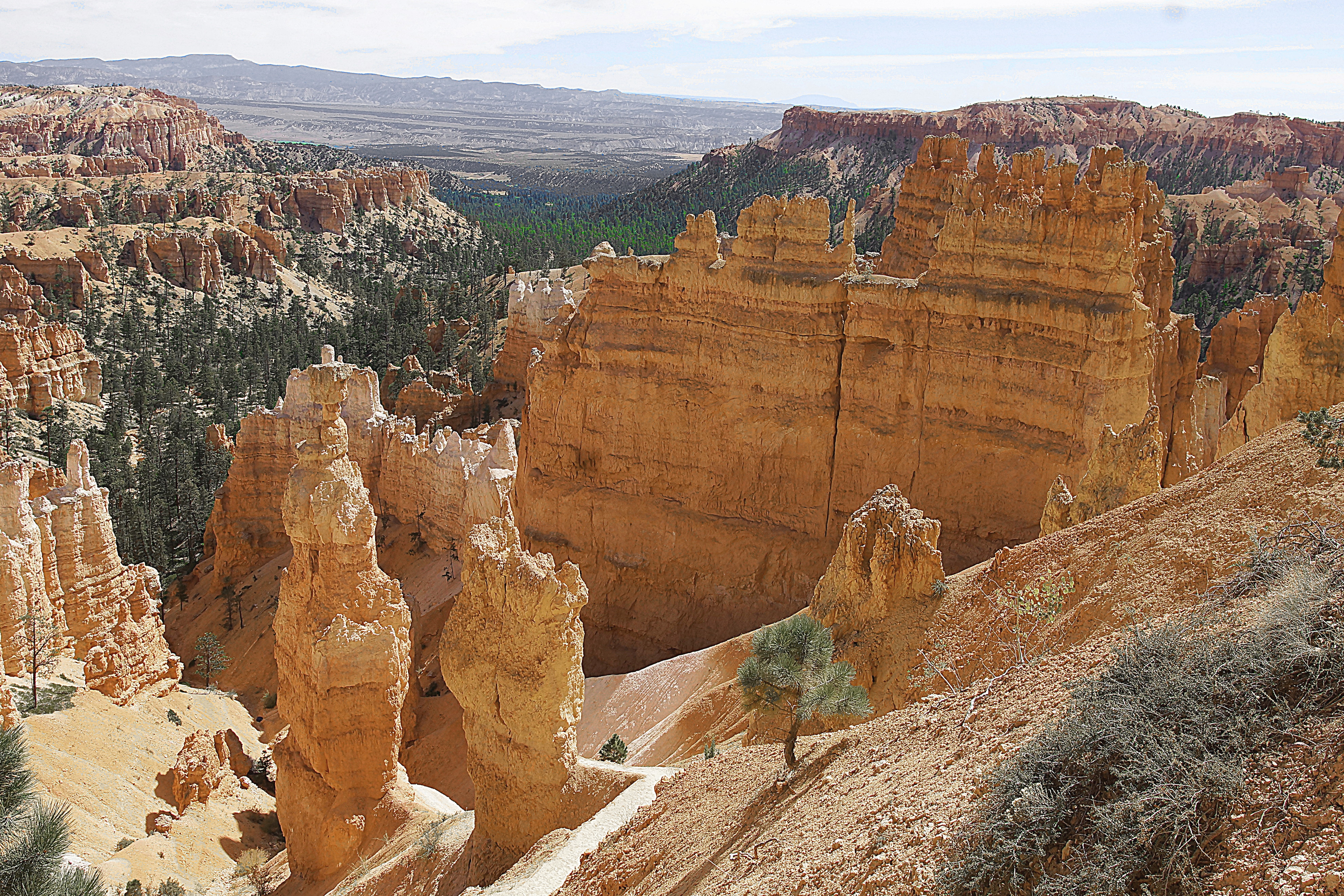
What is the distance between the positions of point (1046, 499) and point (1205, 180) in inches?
3896

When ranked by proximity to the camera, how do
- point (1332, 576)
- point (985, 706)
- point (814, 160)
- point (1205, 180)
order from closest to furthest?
point (1332, 576)
point (985, 706)
point (1205, 180)
point (814, 160)

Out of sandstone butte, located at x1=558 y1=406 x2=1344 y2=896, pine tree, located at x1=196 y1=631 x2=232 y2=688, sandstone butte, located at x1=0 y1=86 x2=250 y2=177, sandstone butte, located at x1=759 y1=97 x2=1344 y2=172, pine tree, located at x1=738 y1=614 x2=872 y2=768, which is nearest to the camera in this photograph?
sandstone butte, located at x1=558 y1=406 x2=1344 y2=896

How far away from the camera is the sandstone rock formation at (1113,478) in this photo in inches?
574

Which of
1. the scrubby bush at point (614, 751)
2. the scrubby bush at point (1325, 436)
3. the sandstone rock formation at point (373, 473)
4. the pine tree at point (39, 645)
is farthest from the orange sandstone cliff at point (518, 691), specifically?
the sandstone rock formation at point (373, 473)

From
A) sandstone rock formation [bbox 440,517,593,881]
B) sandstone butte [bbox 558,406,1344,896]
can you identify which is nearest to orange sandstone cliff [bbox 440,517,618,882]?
sandstone rock formation [bbox 440,517,593,881]

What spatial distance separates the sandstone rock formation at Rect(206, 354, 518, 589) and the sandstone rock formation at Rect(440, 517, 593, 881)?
13865 mm

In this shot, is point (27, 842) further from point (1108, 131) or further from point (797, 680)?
point (1108, 131)

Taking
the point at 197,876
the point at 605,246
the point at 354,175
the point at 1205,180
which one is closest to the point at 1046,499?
the point at 197,876

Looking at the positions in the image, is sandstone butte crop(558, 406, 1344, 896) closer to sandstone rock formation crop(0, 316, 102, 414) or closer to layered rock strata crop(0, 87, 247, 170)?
sandstone rock formation crop(0, 316, 102, 414)

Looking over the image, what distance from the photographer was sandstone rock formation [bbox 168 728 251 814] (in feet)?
64.3

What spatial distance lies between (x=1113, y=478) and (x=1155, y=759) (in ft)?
32.6

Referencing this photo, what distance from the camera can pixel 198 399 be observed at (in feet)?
211

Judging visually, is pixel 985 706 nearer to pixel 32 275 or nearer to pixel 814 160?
pixel 32 275

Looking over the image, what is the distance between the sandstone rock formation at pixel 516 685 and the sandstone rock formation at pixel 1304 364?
1052 cm
